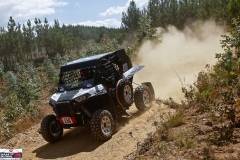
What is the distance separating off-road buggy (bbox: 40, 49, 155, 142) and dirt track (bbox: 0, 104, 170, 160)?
301 millimetres

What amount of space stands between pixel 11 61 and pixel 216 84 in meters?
120

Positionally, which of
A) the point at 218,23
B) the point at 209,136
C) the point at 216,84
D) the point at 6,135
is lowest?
the point at 6,135

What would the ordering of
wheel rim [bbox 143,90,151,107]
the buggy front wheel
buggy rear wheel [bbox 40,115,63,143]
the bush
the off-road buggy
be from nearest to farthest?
1. the off-road buggy
2. buggy rear wheel [bbox 40,115,63,143]
3. the buggy front wheel
4. wheel rim [bbox 143,90,151,107]
5. the bush

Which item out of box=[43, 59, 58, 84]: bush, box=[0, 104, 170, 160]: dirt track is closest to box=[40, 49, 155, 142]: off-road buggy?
box=[0, 104, 170, 160]: dirt track

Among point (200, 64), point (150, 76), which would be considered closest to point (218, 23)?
point (200, 64)

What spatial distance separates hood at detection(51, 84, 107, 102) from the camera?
11537mm

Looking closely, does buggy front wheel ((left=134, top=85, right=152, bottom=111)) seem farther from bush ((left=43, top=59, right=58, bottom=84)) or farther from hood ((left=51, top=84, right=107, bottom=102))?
bush ((left=43, top=59, right=58, bottom=84))

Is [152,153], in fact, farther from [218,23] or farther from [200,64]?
[218,23]

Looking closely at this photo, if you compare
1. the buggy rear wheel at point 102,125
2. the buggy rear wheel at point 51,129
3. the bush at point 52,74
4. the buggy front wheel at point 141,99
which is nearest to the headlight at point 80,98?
the buggy rear wheel at point 102,125

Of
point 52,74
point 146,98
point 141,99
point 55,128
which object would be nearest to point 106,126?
point 55,128

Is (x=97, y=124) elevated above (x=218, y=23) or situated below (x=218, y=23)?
below

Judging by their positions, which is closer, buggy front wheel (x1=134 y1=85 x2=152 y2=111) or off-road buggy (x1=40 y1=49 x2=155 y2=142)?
off-road buggy (x1=40 y1=49 x2=155 y2=142)

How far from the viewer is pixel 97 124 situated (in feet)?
36.3

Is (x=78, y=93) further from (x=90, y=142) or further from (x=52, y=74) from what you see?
(x=52, y=74)
